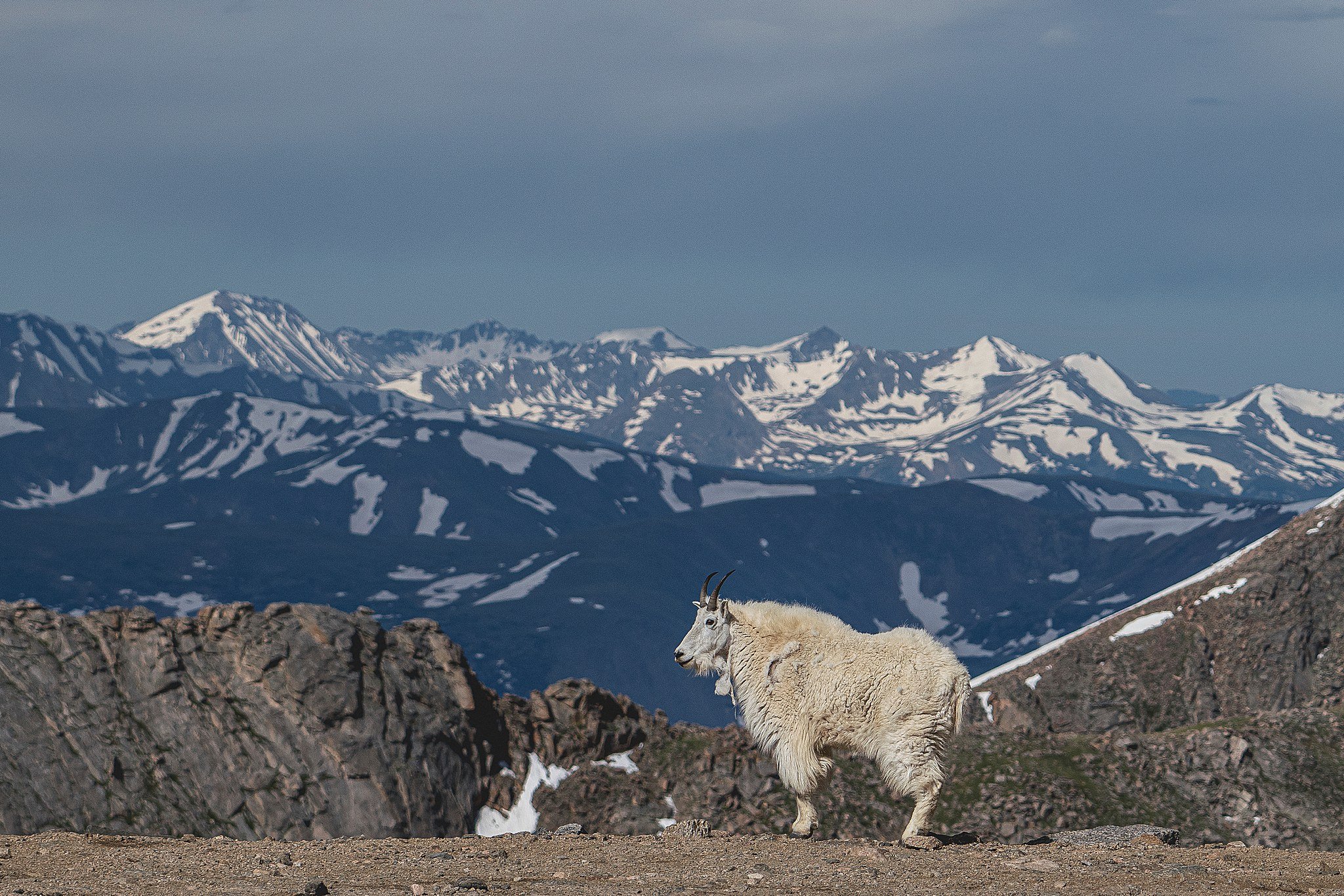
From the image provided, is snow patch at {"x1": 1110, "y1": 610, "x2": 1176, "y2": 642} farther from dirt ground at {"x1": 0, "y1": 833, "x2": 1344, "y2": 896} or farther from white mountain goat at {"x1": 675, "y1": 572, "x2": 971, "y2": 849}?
dirt ground at {"x1": 0, "y1": 833, "x2": 1344, "y2": 896}

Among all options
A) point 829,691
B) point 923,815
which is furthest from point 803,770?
point 923,815

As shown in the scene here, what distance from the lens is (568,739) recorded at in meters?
69.7

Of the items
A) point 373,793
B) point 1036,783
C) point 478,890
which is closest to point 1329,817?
point 1036,783

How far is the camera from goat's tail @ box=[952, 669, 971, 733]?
23906mm

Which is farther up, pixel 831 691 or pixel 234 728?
pixel 831 691

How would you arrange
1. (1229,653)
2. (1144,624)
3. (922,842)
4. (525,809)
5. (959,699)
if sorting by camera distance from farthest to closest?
(1144,624) → (1229,653) → (525,809) → (959,699) → (922,842)

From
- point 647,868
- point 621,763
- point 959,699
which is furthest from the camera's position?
point 621,763

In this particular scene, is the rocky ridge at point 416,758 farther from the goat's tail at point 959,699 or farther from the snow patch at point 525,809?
the goat's tail at point 959,699

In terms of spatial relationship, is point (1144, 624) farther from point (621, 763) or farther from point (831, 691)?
point (831, 691)

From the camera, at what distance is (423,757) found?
2707 inches

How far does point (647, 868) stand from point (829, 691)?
575 cm

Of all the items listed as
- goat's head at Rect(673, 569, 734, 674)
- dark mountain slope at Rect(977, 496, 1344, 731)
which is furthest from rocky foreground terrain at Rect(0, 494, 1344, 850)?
goat's head at Rect(673, 569, 734, 674)

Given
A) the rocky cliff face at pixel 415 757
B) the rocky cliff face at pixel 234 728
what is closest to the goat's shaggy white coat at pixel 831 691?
the rocky cliff face at pixel 415 757

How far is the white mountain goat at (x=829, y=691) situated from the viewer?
77.9ft
